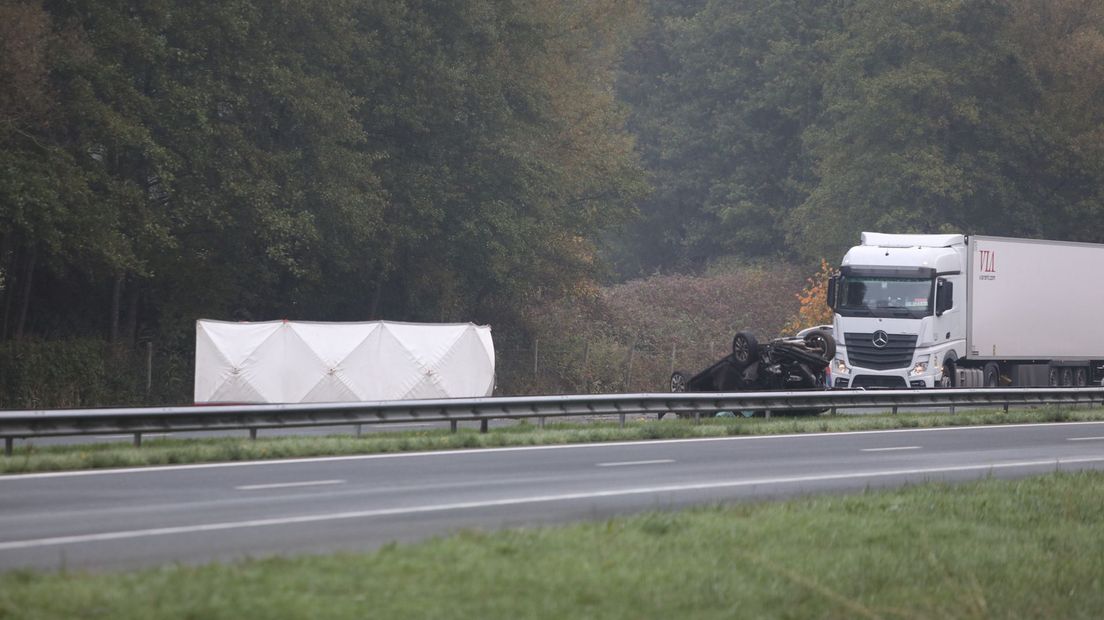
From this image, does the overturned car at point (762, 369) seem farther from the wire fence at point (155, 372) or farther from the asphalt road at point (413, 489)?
the wire fence at point (155, 372)

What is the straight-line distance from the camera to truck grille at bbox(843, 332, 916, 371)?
1469 inches

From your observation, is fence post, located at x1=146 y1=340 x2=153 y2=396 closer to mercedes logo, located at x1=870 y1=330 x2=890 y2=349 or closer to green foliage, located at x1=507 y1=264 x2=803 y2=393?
green foliage, located at x1=507 y1=264 x2=803 y2=393

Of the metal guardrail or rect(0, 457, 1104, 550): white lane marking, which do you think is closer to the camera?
rect(0, 457, 1104, 550): white lane marking

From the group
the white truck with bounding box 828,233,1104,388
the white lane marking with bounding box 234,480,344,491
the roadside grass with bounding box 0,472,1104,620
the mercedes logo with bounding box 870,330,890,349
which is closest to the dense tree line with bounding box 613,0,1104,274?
the white truck with bounding box 828,233,1104,388

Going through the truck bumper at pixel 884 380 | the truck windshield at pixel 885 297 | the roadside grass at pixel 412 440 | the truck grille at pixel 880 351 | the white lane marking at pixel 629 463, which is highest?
the truck windshield at pixel 885 297

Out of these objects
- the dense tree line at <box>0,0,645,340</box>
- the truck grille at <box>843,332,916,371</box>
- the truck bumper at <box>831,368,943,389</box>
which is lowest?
the truck bumper at <box>831,368,943,389</box>

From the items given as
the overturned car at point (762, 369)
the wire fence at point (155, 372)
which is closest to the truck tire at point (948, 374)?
the overturned car at point (762, 369)

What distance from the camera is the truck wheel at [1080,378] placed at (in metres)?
43.2

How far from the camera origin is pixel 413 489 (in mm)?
15922

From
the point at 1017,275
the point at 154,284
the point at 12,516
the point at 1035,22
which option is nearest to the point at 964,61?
the point at 1035,22

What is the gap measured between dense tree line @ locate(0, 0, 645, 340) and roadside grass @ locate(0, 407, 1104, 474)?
36.0 feet

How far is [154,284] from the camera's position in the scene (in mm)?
38094

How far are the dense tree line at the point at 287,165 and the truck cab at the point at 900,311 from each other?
10444 millimetres

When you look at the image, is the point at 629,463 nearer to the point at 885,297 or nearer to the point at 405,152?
the point at 885,297
